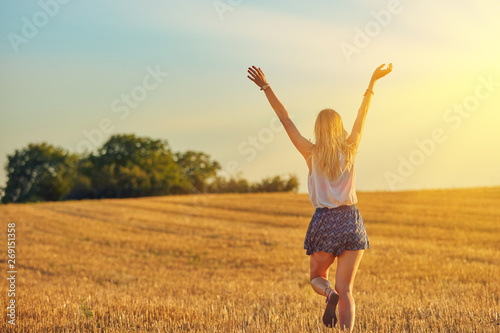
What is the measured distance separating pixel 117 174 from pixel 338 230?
62941 mm

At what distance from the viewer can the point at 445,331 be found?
19.1ft

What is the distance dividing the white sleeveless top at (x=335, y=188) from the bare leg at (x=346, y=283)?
0.53 m

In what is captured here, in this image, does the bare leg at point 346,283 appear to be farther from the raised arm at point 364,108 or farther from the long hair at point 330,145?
the raised arm at point 364,108

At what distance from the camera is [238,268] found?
16.5m

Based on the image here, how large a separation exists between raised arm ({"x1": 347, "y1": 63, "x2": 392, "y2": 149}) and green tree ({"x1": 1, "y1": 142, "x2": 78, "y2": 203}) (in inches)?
2554

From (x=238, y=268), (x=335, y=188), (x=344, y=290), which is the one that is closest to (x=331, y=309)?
(x=344, y=290)

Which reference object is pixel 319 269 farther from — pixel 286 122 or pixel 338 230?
pixel 286 122

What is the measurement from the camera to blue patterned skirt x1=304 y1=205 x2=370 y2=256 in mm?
5309

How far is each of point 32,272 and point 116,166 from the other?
53.7 m
